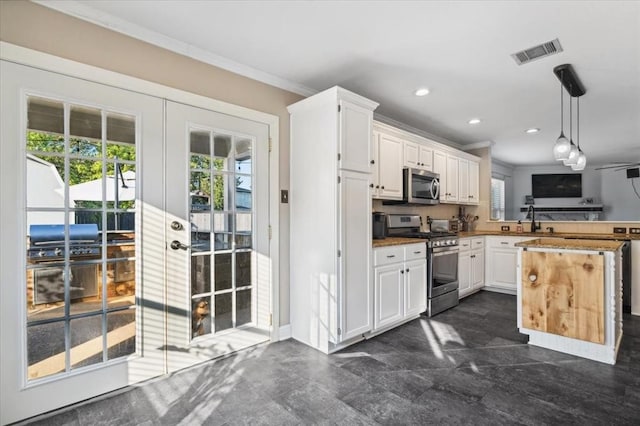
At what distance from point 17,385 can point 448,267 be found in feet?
12.9

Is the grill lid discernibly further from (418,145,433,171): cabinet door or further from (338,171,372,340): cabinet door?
(418,145,433,171): cabinet door

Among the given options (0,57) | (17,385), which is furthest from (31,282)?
(0,57)

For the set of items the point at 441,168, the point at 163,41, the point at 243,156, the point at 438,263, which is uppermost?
the point at 163,41

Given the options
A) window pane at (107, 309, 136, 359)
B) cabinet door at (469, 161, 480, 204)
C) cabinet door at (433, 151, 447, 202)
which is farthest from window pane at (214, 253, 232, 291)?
cabinet door at (469, 161, 480, 204)

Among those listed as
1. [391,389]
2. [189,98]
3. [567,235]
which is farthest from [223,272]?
[567,235]

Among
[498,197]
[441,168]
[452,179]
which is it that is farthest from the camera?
[498,197]

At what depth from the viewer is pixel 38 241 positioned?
6.19 ft

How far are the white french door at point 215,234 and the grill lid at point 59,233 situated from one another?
1.52 feet

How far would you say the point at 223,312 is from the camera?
2652 millimetres

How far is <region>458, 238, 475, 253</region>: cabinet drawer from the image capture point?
4346mm

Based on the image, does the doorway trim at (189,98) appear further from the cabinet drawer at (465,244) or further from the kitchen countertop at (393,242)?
the cabinet drawer at (465,244)

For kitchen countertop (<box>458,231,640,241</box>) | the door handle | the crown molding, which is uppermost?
the crown molding

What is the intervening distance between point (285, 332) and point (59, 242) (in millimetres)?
1905

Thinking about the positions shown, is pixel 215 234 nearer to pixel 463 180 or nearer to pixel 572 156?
pixel 572 156
